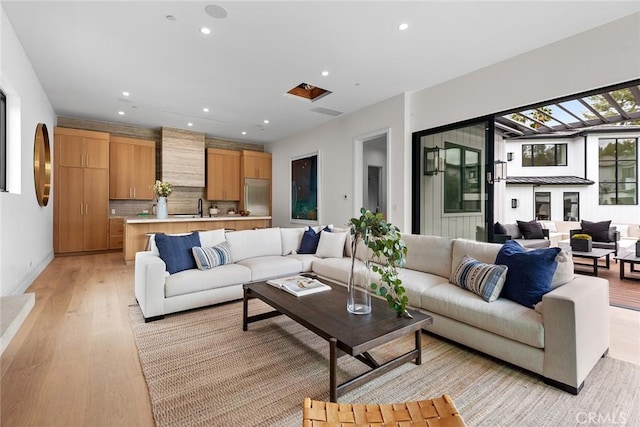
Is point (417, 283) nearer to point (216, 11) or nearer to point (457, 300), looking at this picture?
point (457, 300)

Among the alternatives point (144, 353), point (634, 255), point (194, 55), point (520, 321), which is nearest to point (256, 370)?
point (144, 353)

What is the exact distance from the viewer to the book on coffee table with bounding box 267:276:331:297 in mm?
2484

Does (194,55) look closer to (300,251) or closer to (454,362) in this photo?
(300,251)

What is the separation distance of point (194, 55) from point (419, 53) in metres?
2.89

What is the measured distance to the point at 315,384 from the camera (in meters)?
1.89

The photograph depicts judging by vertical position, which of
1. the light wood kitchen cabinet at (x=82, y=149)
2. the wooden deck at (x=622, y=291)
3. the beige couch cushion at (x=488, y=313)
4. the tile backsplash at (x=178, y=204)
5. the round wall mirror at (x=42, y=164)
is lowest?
the wooden deck at (x=622, y=291)

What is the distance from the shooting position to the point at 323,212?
6.82m

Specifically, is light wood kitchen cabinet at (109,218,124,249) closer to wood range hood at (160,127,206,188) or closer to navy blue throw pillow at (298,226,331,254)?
wood range hood at (160,127,206,188)

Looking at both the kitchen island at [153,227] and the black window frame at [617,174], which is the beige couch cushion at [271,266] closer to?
the kitchen island at [153,227]

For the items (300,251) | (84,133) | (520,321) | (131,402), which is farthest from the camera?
(84,133)

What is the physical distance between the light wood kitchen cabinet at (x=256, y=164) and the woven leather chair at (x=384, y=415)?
7.89 metres

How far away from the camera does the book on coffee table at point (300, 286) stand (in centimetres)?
248

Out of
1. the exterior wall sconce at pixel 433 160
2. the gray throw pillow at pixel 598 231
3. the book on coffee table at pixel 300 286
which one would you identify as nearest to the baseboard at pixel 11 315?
the book on coffee table at pixel 300 286

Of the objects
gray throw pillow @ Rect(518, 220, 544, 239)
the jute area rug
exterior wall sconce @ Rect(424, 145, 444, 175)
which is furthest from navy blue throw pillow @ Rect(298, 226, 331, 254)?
gray throw pillow @ Rect(518, 220, 544, 239)
